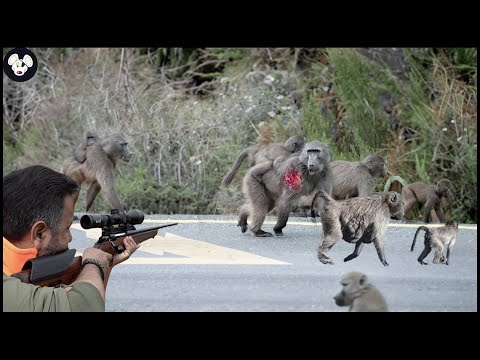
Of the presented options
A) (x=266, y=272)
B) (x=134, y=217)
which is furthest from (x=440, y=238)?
(x=134, y=217)

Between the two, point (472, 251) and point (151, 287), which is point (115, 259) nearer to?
point (151, 287)

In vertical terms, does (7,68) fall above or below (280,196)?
above

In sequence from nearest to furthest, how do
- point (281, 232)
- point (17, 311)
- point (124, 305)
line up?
point (17, 311), point (124, 305), point (281, 232)

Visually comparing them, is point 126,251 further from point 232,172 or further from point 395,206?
point 395,206

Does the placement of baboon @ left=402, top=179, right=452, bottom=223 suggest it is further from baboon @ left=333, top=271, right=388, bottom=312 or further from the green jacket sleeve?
the green jacket sleeve

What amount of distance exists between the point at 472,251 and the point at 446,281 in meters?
0.24

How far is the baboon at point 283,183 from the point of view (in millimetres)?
4375

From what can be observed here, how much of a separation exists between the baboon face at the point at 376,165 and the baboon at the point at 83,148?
150 cm

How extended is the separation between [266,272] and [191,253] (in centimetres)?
42

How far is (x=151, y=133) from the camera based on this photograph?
15.1 ft

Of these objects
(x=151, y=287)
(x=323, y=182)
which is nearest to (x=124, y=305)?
(x=151, y=287)

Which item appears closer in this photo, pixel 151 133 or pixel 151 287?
pixel 151 287

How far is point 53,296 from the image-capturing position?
325cm
